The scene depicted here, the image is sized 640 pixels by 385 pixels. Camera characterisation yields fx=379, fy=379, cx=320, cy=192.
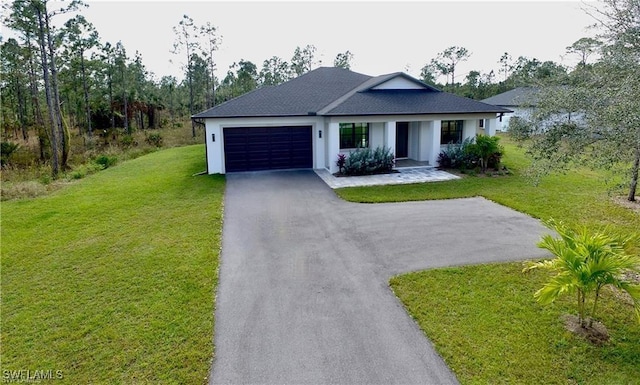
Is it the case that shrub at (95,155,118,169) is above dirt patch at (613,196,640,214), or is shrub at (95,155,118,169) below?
above

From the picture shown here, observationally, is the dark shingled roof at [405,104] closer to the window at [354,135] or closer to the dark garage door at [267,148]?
the window at [354,135]

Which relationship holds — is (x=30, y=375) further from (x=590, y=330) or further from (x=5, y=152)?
(x=5, y=152)

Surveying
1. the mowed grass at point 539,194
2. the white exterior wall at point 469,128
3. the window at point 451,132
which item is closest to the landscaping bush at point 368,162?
the mowed grass at point 539,194

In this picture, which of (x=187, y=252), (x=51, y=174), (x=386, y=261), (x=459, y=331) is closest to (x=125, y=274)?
(x=187, y=252)

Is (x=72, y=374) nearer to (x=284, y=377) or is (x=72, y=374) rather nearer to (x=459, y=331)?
(x=284, y=377)

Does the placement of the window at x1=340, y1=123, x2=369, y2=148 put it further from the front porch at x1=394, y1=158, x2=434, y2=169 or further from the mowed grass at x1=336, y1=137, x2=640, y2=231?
the mowed grass at x1=336, y1=137, x2=640, y2=231

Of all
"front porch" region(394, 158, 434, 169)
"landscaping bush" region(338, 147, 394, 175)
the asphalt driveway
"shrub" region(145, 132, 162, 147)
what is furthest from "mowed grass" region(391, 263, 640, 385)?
"shrub" region(145, 132, 162, 147)

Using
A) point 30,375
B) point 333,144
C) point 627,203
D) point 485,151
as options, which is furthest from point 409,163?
point 30,375
